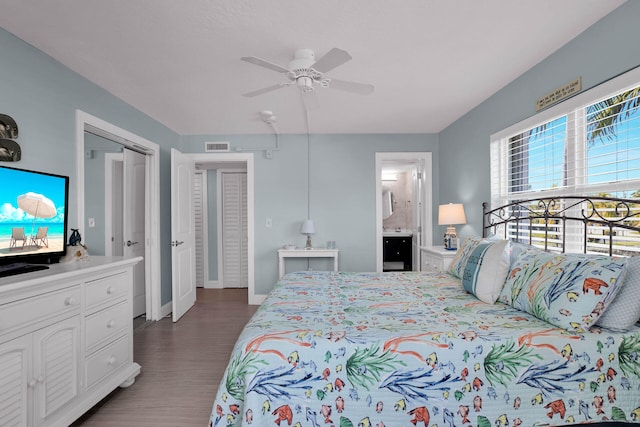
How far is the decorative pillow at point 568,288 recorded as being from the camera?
4.71ft

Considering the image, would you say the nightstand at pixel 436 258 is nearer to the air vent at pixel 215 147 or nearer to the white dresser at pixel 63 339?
the white dresser at pixel 63 339

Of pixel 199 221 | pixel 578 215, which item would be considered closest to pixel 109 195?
pixel 199 221

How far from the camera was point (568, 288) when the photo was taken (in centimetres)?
153

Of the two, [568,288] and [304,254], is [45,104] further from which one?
[568,288]

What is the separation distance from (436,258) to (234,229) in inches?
138

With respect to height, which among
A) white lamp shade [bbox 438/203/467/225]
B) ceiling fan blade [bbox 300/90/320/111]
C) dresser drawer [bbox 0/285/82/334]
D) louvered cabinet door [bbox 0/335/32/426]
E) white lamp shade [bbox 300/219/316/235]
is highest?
ceiling fan blade [bbox 300/90/320/111]

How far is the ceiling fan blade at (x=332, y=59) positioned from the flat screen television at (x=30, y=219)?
6.32 ft

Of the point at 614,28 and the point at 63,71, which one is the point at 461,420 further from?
the point at 63,71

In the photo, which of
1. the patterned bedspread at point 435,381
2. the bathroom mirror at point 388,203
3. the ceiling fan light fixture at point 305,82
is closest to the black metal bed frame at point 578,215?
the patterned bedspread at point 435,381

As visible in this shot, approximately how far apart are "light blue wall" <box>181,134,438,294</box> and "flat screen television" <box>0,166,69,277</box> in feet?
8.69

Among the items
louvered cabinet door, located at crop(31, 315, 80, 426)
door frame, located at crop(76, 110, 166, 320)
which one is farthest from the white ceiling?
louvered cabinet door, located at crop(31, 315, 80, 426)

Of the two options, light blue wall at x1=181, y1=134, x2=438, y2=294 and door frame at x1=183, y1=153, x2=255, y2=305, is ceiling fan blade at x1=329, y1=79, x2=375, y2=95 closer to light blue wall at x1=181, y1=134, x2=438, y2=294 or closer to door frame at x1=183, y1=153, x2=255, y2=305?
light blue wall at x1=181, y1=134, x2=438, y2=294

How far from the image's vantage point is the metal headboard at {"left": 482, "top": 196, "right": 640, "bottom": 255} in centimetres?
182

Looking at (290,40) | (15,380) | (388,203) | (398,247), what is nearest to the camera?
(15,380)
